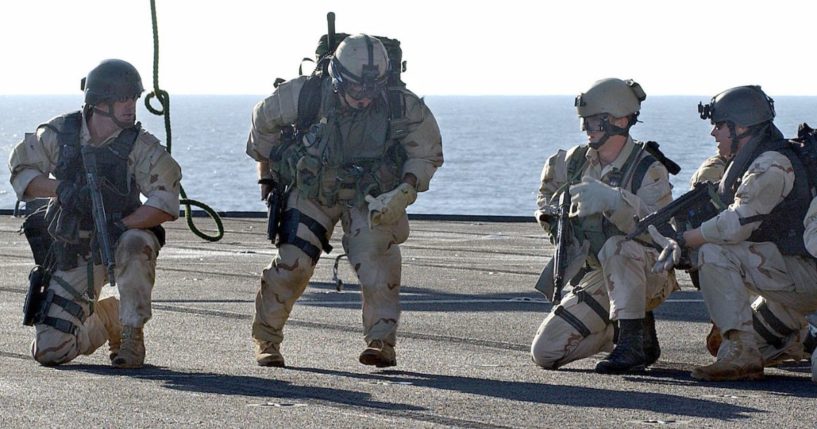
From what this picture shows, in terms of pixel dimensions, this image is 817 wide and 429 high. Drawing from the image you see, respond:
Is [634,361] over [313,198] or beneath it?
beneath

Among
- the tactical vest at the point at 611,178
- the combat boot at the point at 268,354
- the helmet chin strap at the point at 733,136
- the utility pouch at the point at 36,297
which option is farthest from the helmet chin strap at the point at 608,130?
the utility pouch at the point at 36,297

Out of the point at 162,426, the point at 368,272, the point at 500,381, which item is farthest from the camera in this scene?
the point at 368,272

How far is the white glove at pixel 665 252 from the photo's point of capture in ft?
30.6

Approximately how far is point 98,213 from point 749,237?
11.5ft

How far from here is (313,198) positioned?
388 inches

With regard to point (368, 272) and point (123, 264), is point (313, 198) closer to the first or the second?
point (368, 272)

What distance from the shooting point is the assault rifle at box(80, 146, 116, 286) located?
9.41 meters

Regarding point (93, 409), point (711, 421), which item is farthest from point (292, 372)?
point (711, 421)

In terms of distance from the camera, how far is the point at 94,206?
947 cm

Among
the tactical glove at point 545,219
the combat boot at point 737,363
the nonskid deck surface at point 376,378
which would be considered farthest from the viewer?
the tactical glove at point 545,219

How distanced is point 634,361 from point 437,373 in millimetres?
1067

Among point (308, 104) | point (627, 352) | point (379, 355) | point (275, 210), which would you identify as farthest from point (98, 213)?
point (627, 352)

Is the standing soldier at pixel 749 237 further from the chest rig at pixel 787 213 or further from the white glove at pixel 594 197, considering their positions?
the white glove at pixel 594 197

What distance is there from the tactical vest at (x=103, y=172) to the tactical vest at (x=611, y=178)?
2488 millimetres
